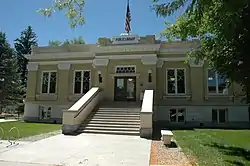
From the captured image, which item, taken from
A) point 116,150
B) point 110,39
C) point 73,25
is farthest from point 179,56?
point 73,25

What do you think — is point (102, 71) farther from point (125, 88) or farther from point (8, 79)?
point (8, 79)

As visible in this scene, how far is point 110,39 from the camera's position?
2173 cm

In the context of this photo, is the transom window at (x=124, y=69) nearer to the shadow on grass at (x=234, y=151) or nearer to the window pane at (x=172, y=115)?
the window pane at (x=172, y=115)

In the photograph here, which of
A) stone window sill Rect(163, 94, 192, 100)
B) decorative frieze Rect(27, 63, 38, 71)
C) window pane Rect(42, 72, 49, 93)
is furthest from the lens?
decorative frieze Rect(27, 63, 38, 71)

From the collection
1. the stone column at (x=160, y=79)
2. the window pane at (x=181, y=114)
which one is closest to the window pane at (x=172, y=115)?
the window pane at (x=181, y=114)

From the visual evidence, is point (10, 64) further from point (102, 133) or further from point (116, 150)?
point (116, 150)

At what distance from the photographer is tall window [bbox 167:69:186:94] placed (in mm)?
21198

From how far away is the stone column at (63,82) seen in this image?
22969mm

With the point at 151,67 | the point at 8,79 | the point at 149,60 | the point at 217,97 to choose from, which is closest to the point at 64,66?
the point at 149,60

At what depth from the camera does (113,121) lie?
1555cm

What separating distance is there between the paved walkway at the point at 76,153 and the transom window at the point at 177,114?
410 inches

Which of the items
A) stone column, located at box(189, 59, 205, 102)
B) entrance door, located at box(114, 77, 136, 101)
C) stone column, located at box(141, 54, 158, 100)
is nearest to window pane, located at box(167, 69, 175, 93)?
stone column, located at box(189, 59, 205, 102)

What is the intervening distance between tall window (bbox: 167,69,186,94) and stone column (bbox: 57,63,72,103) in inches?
371

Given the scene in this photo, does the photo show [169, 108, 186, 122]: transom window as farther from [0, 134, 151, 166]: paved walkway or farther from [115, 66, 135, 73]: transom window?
[0, 134, 151, 166]: paved walkway
